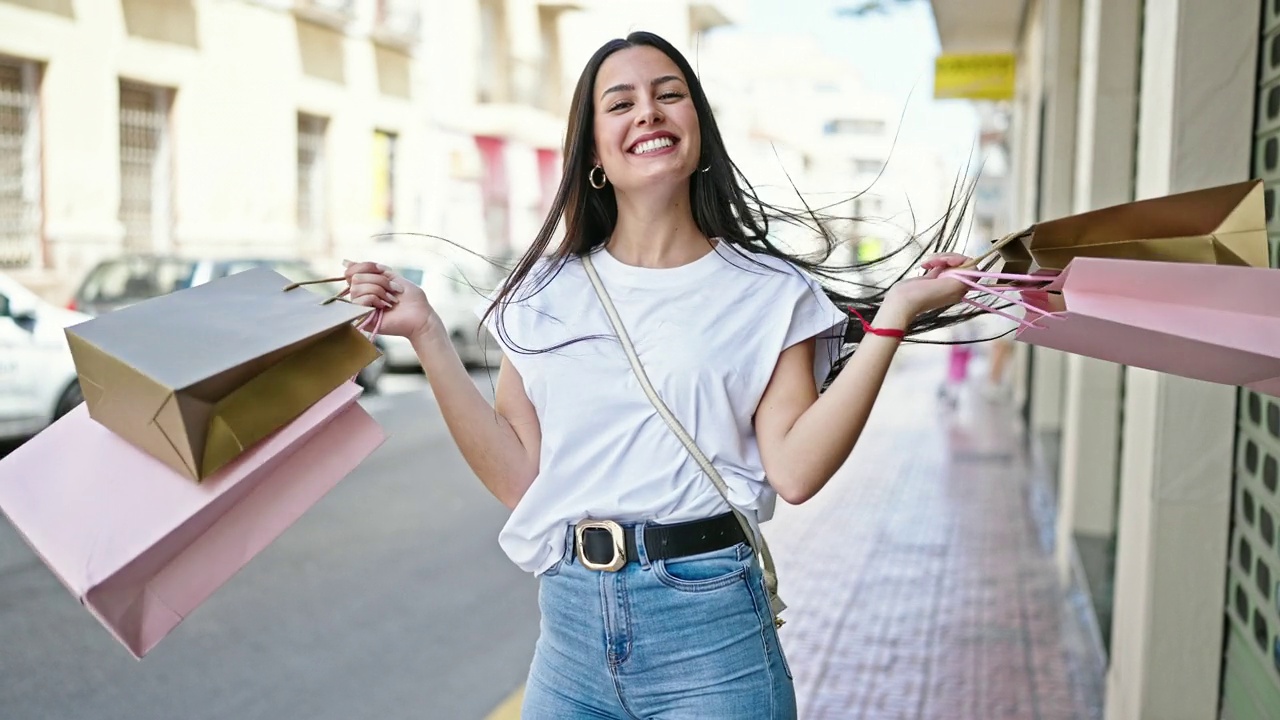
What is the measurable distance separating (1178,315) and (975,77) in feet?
47.3

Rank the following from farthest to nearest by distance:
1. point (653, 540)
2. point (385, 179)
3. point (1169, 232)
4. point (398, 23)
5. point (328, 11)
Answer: point (385, 179), point (398, 23), point (328, 11), point (653, 540), point (1169, 232)

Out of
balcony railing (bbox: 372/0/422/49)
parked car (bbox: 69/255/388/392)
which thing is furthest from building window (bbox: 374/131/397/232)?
parked car (bbox: 69/255/388/392)

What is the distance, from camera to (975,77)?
1557 cm

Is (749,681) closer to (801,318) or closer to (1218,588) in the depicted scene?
(801,318)

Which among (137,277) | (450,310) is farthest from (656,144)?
(450,310)

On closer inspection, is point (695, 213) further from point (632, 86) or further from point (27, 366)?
point (27, 366)

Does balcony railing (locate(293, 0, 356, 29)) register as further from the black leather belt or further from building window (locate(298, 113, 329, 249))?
the black leather belt

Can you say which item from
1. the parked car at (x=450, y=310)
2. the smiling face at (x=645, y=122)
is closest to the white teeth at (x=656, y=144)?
the smiling face at (x=645, y=122)

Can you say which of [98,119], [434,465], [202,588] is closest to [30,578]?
[434,465]

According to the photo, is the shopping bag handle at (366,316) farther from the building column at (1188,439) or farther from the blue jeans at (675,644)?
the building column at (1188,439)

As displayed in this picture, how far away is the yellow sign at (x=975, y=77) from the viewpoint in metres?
15.4

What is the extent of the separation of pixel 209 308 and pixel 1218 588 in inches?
109

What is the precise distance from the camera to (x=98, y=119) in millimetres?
17156

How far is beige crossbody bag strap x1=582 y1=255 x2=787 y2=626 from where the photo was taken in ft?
7.04
